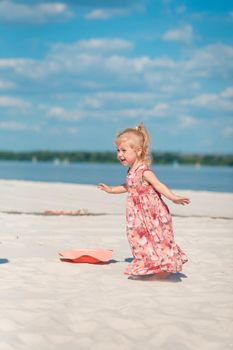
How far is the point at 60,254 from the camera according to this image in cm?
763

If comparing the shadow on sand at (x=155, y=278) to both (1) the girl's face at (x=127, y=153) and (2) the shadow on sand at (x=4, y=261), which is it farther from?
(2) the shadow on sand at (x=4, y=261)

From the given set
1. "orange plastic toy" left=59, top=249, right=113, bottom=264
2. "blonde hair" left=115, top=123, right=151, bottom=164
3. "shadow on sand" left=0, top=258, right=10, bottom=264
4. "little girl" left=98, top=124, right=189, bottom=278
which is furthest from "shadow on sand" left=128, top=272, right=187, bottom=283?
"shadow on sand" left=0, top=258, right=10, bottom=264

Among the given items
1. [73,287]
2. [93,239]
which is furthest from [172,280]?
[93,239]

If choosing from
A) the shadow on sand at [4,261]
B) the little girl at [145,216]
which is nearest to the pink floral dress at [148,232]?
the little girl at [145,216]

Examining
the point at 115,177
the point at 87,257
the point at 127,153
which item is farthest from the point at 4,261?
the point at 115,177

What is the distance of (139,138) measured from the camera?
6824mm

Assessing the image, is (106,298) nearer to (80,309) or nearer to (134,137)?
(80,309)

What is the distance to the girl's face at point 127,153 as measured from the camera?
6.83m

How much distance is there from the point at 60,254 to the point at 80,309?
2.43 metres

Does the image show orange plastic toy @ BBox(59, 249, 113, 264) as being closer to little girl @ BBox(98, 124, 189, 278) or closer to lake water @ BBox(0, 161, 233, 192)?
little girl @ BBox(98, 124, 189, 278)

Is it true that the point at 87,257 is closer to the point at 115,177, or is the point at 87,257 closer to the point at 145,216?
the point at 145,216

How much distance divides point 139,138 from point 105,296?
175 cm

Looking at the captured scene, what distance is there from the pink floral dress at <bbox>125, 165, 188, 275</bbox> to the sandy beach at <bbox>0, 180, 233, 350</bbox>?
175mm

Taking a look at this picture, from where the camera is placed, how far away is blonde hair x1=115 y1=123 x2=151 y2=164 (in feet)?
22.4
